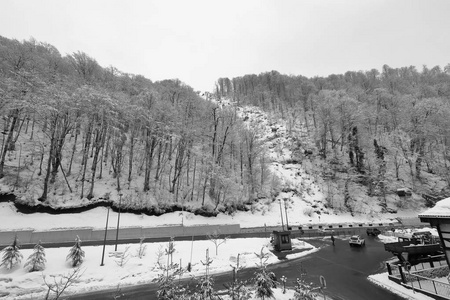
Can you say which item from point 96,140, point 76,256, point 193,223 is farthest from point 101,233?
point 96,140

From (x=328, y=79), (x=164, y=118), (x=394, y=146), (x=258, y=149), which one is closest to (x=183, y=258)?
(x=164, y=118)

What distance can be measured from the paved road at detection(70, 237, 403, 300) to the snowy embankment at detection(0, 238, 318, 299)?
5.08 ft

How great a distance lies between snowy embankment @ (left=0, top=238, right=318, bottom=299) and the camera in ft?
45.5

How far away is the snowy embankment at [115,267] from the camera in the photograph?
1388cm

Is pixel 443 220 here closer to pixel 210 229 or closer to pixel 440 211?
pixel 440 211

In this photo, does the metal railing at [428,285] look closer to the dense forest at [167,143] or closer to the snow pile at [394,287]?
the snow pile at [394,287]

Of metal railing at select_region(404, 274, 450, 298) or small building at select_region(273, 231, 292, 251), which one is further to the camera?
small building at select_region(273, 231, 292, 251)

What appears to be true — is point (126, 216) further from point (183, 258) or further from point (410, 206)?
point (410, 206)

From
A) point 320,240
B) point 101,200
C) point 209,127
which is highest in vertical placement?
point 209,127

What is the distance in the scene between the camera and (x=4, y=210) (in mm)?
25141

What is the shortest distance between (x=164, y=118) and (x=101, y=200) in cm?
1667

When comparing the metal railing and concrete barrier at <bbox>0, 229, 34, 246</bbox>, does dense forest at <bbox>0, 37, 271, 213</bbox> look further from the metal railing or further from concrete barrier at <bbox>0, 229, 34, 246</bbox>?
the metal railing

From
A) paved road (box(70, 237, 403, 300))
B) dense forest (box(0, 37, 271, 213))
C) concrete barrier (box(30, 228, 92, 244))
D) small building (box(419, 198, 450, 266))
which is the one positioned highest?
dense forest (box(0, 37, 271, 213))

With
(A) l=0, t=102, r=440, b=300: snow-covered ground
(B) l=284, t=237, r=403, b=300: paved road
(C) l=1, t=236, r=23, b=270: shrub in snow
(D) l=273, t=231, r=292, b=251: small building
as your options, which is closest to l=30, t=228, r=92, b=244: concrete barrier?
(A) l=0, t=102, r=440, b=300: snow-covered ground
